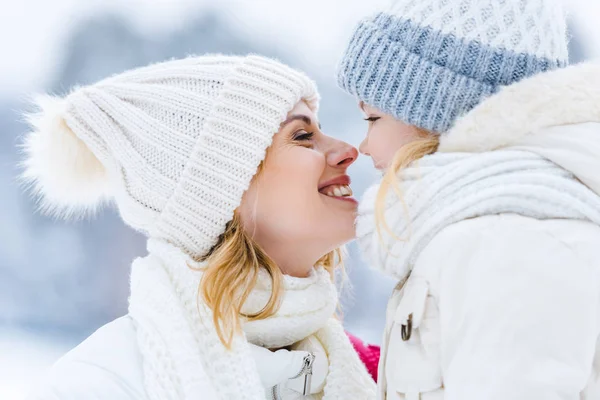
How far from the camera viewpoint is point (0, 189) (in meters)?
2.72

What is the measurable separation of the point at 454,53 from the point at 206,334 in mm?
678

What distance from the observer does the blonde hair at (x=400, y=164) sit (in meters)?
1.03

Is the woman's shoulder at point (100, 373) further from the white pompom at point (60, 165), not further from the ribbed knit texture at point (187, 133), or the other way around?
the white pompom at point (60, 165)

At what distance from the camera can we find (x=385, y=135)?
1.24 m

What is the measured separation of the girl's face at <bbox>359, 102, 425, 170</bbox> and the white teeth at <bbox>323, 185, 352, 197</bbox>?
23cm

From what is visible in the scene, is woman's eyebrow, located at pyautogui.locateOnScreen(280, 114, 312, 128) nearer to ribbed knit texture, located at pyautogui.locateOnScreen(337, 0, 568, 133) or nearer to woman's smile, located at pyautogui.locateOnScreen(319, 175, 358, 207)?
woman's smile, located at pyautogui.locateOnScreen(319, 175, 358, 207)

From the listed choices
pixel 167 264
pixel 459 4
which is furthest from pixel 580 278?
pixel 167 264

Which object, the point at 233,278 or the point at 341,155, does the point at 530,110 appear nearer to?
the point at 341,155

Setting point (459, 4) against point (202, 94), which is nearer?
point (459, 4)

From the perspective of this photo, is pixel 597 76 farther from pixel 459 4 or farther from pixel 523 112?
pixel 459 4

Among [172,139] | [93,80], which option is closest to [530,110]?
[172,139]

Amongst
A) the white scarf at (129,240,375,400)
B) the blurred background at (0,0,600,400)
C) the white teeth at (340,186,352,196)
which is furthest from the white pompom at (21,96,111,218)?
the blurred background at (0,0,600,400)

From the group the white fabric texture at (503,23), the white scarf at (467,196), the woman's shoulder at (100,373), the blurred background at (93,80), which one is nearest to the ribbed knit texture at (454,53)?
the white fabric texture at (503,23)

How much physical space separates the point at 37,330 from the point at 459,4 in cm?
215
